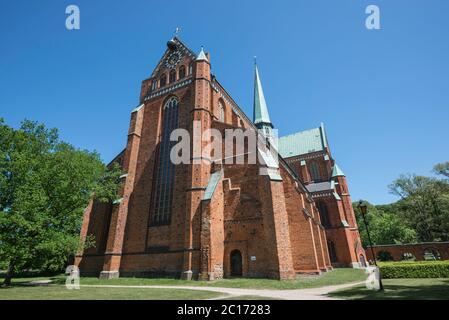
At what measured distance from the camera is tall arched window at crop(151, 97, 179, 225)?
19828 mm

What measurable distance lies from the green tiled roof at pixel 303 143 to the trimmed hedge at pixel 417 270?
26.8 metres

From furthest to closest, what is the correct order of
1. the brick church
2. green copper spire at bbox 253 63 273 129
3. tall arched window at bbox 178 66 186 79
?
green copper spire at bbox 253 63 273 129, tall arched window at bbox 178 66 186 79, the brick church

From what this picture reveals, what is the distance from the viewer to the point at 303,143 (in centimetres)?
4400

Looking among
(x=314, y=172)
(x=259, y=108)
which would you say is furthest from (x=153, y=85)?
(x=314, y=172)

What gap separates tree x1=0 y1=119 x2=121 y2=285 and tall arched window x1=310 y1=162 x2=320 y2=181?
32507 mm

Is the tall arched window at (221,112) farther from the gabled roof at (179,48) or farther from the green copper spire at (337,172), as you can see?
the green copper spire at (337,172)

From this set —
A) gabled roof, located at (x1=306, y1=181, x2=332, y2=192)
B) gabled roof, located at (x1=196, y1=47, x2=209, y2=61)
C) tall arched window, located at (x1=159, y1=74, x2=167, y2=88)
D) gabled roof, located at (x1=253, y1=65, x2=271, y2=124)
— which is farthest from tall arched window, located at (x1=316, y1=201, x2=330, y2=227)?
tall arched window, located at (x1=159, y1=74, x2=167, y2=88)

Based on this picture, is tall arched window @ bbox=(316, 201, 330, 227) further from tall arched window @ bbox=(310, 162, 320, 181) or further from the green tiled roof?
the green tiled roof

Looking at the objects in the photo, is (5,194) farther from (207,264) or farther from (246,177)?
(246,177)

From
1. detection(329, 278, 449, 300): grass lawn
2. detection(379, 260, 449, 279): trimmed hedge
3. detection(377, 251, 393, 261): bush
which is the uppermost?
detection(377, 251, 393, 261): bush

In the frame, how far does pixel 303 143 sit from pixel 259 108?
10231 mm

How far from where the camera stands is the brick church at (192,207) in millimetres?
15945
